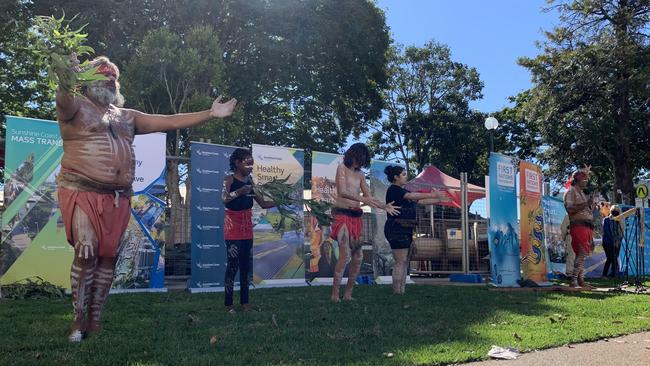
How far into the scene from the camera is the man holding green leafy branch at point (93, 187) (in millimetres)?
4059

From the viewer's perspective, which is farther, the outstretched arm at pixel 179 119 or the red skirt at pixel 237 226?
the red skirt at pixel 237 226

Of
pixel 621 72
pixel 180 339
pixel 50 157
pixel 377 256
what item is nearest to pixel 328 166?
pixel 377 256

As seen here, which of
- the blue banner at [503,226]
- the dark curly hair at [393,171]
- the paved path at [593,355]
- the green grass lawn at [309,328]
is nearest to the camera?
the green grass lawn at [309,328]

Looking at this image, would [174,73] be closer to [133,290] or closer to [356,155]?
[133,290]

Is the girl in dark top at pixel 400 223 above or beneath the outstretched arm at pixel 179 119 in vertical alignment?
beneath

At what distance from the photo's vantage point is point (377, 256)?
452 inches

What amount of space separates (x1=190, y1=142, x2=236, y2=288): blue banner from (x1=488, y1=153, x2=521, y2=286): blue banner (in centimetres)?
498

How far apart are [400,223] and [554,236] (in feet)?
22.8

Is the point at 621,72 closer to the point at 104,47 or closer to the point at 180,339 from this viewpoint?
the point at 104,47

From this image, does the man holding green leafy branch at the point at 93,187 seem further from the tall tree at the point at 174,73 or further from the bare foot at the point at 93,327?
the tall tree at the point at 174,73

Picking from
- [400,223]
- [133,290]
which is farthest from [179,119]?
[133,290]

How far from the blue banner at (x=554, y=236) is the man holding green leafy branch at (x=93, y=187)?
36.6ft

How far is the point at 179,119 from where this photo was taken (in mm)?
4527

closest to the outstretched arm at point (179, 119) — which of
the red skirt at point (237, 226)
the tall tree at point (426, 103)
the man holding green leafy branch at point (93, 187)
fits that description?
the man holding green leafy branch at point (93, 187)
